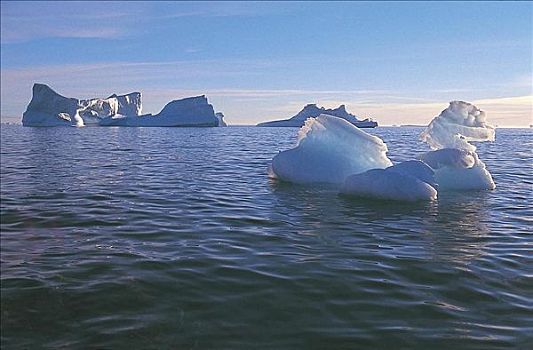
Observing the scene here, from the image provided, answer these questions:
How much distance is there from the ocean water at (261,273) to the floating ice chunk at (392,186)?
41 cm

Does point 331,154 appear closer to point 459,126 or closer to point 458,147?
point 458,147

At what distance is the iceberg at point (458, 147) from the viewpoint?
45.5 feet

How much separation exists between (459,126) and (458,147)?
74 centimetres

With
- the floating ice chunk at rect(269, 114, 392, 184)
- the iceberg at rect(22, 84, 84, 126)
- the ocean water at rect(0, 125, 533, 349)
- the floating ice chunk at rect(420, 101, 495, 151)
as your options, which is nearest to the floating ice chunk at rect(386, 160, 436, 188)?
the ocean water at rect(0, 125, 533, 349)

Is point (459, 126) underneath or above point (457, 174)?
above

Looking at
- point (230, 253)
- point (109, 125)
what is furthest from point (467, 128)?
point (109, 125)

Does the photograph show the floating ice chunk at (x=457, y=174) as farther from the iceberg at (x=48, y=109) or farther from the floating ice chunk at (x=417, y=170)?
the iceberg at (x=48, y=109)

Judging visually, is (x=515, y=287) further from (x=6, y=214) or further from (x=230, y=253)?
(x=6, y=214)

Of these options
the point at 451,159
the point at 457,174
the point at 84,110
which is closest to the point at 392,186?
A: the point at 451,159

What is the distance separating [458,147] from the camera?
16.4m

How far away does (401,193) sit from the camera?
1170cm

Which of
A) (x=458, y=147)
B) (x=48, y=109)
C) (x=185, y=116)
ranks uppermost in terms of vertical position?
(x=48, y=109)

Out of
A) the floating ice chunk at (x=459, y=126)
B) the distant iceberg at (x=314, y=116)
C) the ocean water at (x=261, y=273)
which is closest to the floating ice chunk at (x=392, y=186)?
the ocean water at (x=261, y=273)

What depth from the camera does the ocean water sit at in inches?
176
